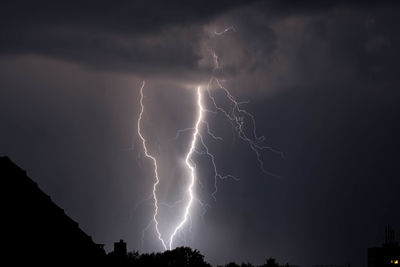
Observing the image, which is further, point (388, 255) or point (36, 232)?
point (388, 255)

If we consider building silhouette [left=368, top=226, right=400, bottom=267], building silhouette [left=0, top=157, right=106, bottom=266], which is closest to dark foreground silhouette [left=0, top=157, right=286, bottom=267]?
building silhouette [left=0, top=157, right=106, bottom=266]

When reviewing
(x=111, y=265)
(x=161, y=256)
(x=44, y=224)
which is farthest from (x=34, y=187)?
(x=161, y=256)

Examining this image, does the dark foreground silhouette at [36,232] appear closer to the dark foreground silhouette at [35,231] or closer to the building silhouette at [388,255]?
the dark foreground silhouette at [35,231]

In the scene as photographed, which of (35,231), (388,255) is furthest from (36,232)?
(388,255)

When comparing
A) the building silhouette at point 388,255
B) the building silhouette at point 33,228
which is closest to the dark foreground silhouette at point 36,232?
the building silhouette at point 33,228

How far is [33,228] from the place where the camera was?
88.6 ft

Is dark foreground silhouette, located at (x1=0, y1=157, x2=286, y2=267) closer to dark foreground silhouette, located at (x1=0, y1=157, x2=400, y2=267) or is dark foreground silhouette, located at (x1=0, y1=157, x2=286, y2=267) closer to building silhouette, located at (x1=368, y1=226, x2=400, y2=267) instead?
dark foreground silhouette, located at (x1=0, y1=157, x2=400, y2=267)

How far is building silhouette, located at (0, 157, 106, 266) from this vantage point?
85.6ft

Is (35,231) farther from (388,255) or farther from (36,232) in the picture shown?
(388,255)

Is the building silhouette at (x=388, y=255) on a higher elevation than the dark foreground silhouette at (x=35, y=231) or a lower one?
higher

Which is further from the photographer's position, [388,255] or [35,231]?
[388,255]

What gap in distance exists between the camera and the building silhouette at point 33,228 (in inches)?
1027

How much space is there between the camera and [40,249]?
2712 cm

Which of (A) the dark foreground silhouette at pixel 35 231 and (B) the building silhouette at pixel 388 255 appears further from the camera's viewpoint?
(B) the building silhouette at pixel 388 255
